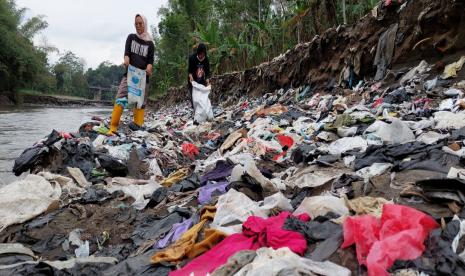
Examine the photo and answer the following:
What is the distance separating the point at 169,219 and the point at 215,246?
84 centimetres

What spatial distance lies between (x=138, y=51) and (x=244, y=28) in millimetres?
16586

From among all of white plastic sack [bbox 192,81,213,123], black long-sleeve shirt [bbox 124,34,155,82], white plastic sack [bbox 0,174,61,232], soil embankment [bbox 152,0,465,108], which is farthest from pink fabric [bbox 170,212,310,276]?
white plastic sack [bbox 192,81,213,123]

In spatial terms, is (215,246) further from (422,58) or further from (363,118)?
(422,58)

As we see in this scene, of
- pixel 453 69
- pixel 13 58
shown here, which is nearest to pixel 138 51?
pixel 453 69

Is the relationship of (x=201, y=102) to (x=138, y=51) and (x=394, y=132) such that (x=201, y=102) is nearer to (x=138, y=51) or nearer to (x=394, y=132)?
(x=138, y=51)

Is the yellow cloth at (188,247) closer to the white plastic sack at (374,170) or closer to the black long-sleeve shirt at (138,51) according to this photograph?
the white plastic sack at (374,170)

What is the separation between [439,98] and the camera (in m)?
5.66

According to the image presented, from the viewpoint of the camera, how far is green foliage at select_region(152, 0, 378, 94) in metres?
12.8

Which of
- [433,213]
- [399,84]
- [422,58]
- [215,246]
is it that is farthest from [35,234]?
[422,58]

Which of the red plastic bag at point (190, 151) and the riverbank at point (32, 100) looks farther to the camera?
the riverbank at point (32, 100)

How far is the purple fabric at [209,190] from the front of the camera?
10.8 feet

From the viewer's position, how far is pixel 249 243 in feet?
6.99

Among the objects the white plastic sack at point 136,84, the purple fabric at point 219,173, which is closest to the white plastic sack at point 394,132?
the purple fabric at point 219,173

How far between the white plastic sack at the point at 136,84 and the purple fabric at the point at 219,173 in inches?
114
